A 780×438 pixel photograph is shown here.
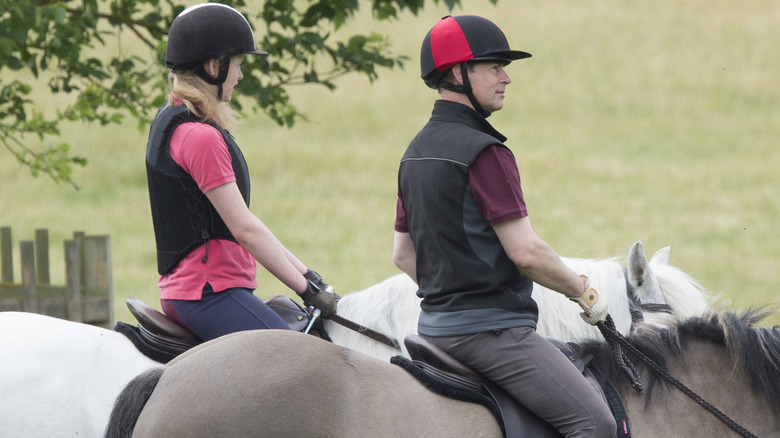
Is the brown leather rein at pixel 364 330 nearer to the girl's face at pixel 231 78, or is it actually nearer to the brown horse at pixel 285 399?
the girl's face at pixel 231 78

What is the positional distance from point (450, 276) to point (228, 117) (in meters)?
1.54

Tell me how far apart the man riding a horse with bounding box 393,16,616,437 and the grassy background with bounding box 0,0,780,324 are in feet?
24.9

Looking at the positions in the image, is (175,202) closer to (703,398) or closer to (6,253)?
(703,398)

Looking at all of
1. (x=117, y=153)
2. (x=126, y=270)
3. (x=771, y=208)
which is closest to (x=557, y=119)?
(x=771, y=208)

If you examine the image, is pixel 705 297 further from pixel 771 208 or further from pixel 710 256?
pixel 771 208

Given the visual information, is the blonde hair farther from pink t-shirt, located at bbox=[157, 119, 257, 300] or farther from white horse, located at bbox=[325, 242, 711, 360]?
white horse, located at bbox=[325, 242, 711, 360]

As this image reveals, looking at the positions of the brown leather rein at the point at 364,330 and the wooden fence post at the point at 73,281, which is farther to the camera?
the wooden fence post at the point at 73,281

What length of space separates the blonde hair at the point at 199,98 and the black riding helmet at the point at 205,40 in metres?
0.03

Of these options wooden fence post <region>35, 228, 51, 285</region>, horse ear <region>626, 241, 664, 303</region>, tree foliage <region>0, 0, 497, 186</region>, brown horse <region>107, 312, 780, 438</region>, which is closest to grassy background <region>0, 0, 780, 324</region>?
tree foliage <region>0, 0, 497, 186</region>

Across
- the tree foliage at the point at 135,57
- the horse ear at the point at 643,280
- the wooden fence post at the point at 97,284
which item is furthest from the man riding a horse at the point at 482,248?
the wooden fence post at the point at 97,284

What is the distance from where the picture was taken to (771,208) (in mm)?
20016

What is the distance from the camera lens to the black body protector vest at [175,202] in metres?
4.46

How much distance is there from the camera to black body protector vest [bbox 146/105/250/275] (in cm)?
446

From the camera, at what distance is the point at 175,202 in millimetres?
4488
